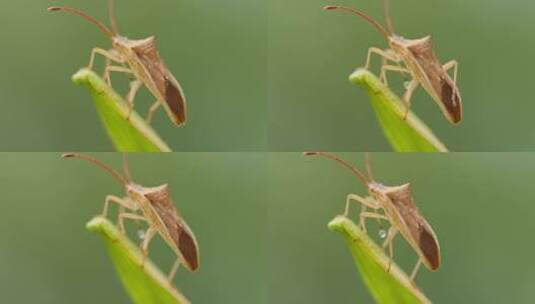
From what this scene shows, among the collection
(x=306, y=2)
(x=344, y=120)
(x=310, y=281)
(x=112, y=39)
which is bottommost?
(x=310, y=281)

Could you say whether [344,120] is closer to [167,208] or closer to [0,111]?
[167,208]

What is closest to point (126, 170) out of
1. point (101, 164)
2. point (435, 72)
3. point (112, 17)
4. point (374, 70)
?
point (101, 164)

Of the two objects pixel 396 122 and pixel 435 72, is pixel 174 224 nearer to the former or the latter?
pixel 396 122

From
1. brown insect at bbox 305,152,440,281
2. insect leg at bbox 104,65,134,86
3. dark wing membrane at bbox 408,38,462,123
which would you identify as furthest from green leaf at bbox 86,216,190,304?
dark wing membrane at bbox 408,38,462,123

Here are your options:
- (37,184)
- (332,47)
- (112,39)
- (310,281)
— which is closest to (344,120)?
(332,47)

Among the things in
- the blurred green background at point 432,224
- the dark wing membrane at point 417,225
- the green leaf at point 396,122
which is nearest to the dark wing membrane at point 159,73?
the blurred green background at point 432,224

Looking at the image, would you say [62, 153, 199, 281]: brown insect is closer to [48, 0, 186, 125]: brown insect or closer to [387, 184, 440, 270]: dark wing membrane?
[48, 0, 186, 125]: brown insect
